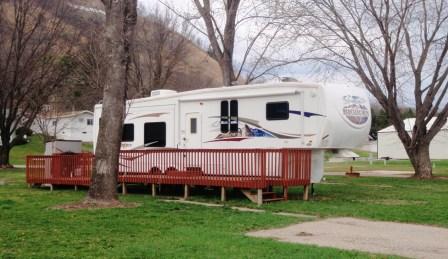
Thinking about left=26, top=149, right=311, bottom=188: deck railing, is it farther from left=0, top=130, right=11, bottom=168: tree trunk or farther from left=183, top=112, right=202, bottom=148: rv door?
left=0, top=130, right=11, bottom=168: tree trunk

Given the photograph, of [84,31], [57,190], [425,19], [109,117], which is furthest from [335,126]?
[84,31]

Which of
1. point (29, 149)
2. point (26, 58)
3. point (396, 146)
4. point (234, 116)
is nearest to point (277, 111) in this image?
point (234, 116)

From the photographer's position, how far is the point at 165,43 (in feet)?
150

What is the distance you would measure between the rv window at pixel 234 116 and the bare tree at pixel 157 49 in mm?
25571

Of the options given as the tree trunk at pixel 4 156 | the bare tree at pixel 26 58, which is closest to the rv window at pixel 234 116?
the bare tree at pixel 26 58

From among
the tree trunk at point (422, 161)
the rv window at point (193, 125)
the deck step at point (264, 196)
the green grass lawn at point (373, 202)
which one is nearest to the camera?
the green grass lawn at point (373, 202)

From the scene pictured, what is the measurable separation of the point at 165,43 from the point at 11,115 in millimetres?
15014

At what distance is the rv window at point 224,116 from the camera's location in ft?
52.9

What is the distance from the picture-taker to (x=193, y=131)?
1673cm

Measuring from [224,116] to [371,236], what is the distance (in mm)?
7512

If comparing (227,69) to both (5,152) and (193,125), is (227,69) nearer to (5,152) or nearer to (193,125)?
(193,125)

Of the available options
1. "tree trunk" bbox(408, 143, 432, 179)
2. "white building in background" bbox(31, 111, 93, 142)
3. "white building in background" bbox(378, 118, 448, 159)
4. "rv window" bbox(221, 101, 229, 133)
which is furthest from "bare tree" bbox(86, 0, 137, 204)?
"white building in background" bbox(31, 111, 93, 142)

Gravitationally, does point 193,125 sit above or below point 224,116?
below

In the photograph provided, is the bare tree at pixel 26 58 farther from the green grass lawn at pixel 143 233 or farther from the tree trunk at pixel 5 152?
the green grass lawn at pixel 143 233
